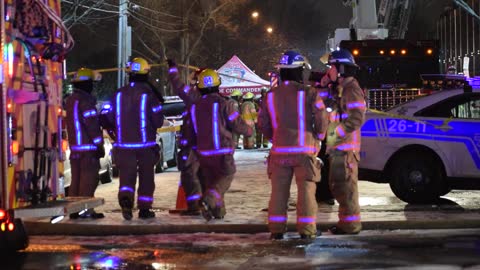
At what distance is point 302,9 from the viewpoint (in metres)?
66.5

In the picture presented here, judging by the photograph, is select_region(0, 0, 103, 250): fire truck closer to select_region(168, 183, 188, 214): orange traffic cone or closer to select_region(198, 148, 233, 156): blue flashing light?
select_region(198, 148, 233, 156): blue flashing light

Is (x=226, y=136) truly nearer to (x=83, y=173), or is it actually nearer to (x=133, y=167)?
(x=133, y=167)

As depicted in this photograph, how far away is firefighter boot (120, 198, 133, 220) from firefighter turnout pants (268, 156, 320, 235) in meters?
1.98

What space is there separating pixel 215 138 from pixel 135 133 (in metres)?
0.94

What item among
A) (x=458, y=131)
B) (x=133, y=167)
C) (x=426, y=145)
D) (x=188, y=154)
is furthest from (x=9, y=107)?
(x=458, y=131)

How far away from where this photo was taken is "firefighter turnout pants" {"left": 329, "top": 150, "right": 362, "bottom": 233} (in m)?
7.58

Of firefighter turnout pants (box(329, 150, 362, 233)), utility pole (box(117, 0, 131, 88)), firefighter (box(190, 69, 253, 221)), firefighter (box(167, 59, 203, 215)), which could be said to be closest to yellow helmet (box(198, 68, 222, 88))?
firefighter (box(190, 69, 253, 221))

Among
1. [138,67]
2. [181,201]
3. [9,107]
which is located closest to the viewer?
[9,107]

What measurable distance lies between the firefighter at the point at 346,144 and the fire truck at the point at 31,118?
8.43ft

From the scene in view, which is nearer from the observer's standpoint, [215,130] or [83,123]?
[215,130]

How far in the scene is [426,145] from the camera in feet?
31.7

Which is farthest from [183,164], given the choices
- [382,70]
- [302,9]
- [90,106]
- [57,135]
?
[302,9]

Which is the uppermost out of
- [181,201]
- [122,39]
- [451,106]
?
[122,39]

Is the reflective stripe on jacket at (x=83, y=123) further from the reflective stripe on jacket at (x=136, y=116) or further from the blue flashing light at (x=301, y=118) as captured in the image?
the blue flashing light at (x=301, y=118)
